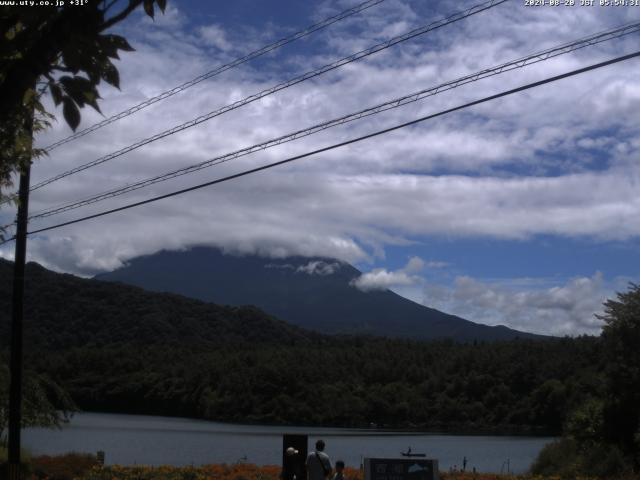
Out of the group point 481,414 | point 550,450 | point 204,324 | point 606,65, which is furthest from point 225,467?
point 204,324

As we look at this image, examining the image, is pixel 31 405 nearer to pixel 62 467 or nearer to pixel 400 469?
pixel 62 467

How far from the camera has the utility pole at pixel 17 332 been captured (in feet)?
59.3

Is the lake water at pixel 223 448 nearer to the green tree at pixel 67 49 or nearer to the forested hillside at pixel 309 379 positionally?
the forested hillside at pixel 309 379

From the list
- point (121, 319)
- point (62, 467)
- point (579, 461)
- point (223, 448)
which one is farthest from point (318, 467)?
point (121, 319)

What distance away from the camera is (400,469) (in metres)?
14.2

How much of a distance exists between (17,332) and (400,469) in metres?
9.59

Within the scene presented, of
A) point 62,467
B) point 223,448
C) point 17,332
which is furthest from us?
point 223,448

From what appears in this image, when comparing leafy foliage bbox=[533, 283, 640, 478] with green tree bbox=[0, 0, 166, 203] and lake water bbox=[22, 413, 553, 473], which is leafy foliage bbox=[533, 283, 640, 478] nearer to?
lake water bbox=[22, 413, 553, 473]

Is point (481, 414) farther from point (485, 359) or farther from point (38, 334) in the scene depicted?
point (38, 334)

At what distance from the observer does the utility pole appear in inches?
712

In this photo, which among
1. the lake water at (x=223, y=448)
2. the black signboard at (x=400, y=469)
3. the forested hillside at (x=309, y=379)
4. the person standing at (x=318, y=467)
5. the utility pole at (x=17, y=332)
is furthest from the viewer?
the forested hillside at (x=309, y=379)

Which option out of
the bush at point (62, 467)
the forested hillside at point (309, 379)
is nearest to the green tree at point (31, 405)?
the bush at point (62, 467)

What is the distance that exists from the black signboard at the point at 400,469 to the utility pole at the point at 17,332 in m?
8.04

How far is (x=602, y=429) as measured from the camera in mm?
26391
